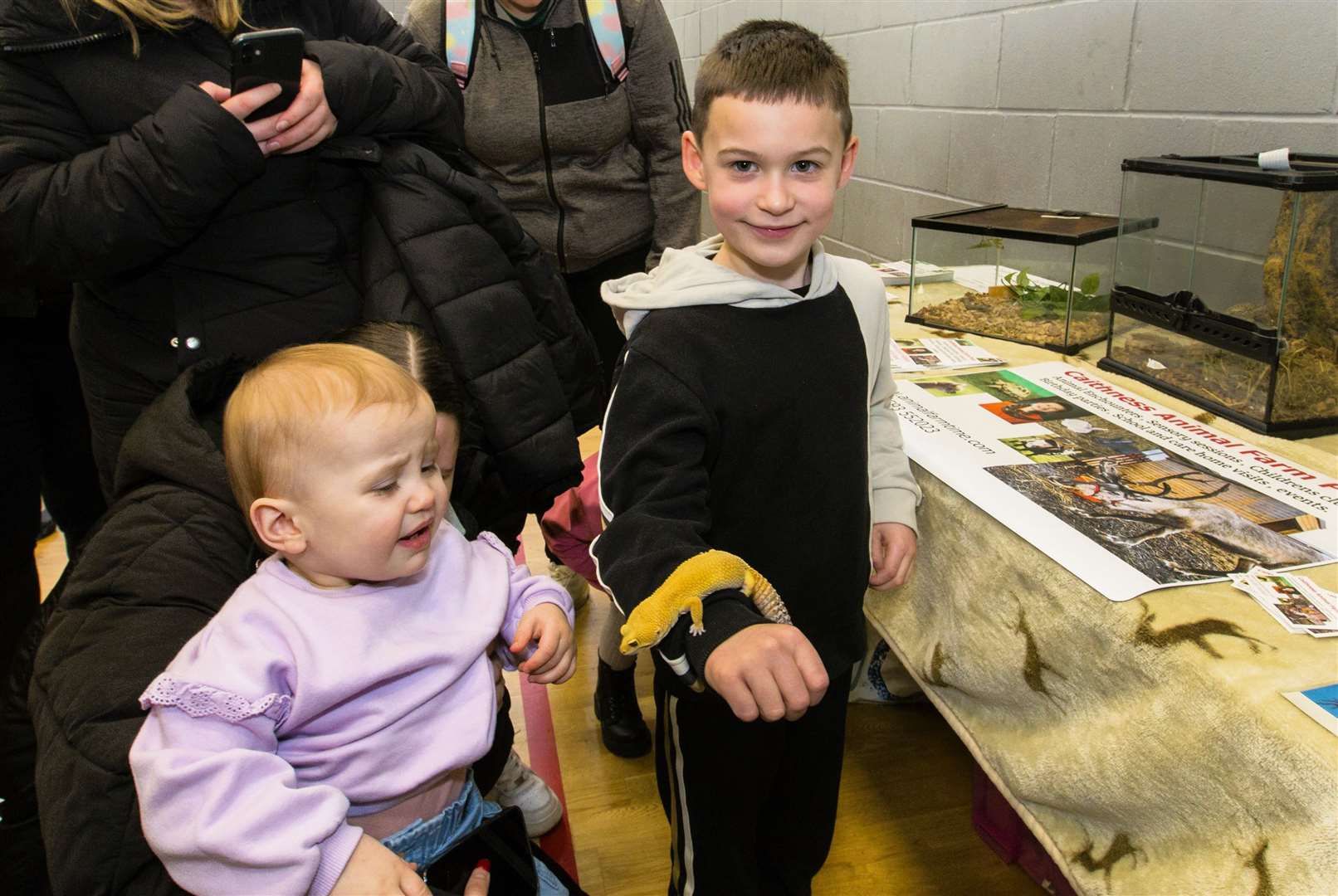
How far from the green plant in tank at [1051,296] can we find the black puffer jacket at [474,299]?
887 mm

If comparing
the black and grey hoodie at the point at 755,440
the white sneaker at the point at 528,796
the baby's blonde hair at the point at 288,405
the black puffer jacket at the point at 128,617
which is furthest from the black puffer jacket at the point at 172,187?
the white sneaker at the point at 528,796

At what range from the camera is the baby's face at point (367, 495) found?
32.3 inches

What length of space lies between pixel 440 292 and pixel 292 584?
444mm

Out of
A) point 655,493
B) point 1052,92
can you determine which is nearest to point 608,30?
→ point 1052,92

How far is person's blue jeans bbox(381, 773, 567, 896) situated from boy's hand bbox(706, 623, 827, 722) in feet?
1.07

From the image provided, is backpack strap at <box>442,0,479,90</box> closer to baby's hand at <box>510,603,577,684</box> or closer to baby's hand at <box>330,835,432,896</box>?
baby's hand at <box>510,603,577,684</box>

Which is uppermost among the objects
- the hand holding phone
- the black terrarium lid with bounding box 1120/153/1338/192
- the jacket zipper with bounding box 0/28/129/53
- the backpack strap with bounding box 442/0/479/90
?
the backpack strap with bounding box 442/0/479/90

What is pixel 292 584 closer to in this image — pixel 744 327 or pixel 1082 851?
pixel 744 327

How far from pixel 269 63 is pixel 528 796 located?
50.7 inches

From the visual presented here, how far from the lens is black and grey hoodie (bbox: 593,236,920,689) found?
0.95 meters

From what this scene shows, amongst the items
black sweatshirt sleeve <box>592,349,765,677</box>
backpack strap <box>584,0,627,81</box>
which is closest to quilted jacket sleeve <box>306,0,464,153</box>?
black sweatshirt sleeve <box>592,349,765,677</box>

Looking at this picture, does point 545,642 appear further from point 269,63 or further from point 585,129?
point 585,129

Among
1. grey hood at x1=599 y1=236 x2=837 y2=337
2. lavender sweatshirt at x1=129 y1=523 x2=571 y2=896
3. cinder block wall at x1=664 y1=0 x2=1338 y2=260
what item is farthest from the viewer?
cinder block wall at x1=664 y1=0 x2=1338 y2=260

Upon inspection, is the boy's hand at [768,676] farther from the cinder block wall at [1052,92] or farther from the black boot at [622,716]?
the cinder block wall at [1052,92]
